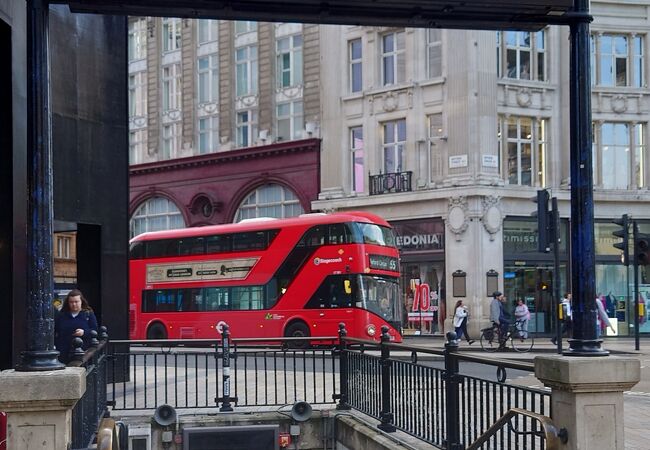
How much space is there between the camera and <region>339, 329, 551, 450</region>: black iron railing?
24.5 ft

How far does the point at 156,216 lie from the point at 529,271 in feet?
66.1

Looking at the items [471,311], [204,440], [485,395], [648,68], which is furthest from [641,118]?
[485,395]

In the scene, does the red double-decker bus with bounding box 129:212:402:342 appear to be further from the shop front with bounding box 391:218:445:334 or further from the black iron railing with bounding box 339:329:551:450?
the black iron railing with bounding box 339:329:551:450

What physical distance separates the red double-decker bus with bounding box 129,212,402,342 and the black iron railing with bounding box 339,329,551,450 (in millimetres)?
14580

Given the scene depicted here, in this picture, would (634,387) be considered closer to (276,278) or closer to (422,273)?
(276,278)

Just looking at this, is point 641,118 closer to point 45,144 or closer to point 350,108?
point 350,108

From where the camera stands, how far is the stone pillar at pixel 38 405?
660 centimetres

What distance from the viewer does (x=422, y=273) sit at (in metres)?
36.3

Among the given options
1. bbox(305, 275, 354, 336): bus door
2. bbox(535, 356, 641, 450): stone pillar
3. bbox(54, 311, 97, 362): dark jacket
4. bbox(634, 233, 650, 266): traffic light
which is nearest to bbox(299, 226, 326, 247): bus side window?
bbox(305, 275, 354, 336): bus door

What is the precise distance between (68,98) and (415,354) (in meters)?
8.53

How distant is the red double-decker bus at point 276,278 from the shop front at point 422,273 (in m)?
7.18

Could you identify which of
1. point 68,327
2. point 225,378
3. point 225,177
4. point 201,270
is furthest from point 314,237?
point 225,177

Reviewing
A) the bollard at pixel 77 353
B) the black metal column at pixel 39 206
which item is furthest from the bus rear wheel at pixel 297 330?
the black metal column at pixel 39 206

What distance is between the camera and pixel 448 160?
1384 inches
